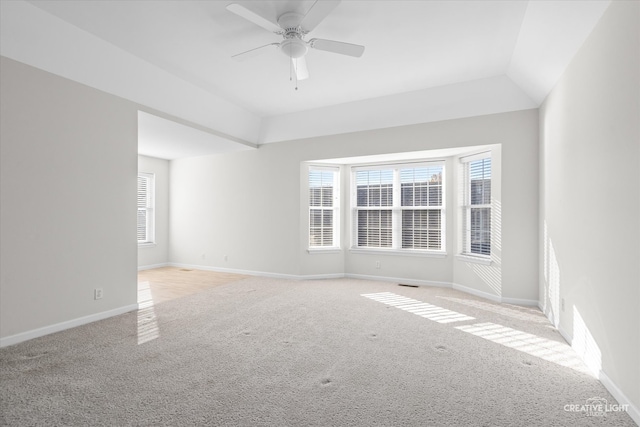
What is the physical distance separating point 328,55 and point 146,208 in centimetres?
549

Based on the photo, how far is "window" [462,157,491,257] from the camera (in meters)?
4.70

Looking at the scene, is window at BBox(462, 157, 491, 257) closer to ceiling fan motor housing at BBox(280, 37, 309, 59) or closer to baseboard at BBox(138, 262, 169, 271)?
ceiling fan motor housing at BBox(280, 37, 309, 59)

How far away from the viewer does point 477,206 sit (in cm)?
482

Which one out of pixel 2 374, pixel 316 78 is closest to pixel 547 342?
pixel 316 78

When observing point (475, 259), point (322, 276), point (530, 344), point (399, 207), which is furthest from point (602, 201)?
point (322, 276)

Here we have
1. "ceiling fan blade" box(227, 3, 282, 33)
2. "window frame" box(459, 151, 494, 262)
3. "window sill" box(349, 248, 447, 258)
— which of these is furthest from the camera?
"window sill" box(349, 248, 447, 258)

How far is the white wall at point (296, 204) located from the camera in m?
4.21

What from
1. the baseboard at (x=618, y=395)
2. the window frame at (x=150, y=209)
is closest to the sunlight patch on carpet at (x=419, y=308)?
the baseboard at (x=618, y=395)

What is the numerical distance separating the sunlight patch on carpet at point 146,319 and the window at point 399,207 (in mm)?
3586

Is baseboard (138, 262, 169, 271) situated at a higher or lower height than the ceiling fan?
lower

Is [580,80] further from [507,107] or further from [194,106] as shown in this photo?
[194,106]

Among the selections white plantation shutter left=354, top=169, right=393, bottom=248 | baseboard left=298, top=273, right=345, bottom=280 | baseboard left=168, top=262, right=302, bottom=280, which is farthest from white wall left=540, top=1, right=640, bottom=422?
baseboard left=168, top=262, right=302, bottom=280

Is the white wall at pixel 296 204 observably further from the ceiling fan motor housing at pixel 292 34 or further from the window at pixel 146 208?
the ceiling fan motor housing at pixel 292 34

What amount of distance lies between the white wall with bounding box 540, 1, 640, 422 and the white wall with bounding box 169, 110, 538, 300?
83 centimetres
